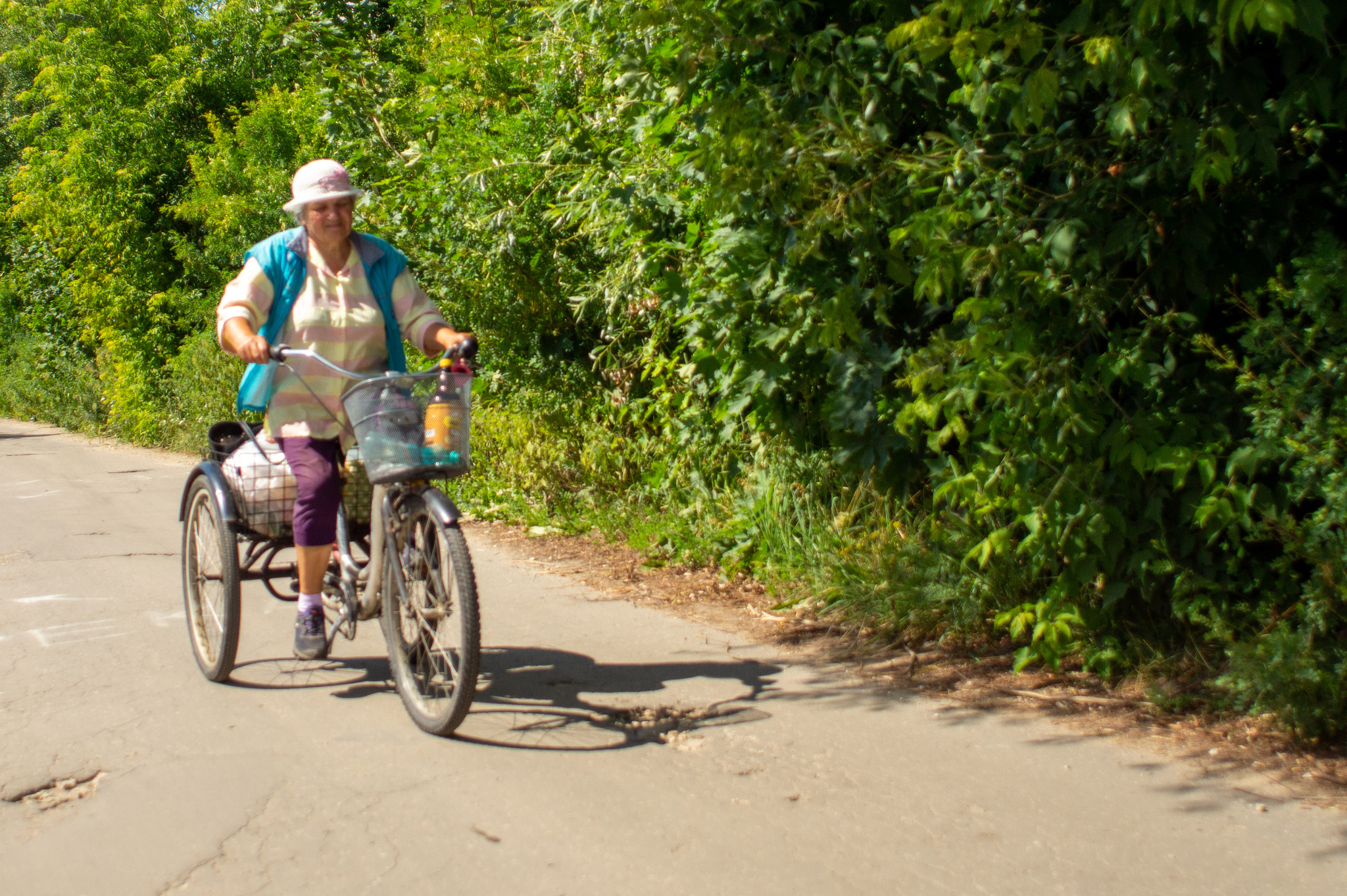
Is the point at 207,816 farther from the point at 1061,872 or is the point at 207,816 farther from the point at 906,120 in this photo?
the point at 906,120

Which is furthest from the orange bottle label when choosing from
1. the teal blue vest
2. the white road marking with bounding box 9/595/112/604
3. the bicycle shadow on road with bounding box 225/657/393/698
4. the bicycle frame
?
the white road marking with bounding box 9/595/112/604

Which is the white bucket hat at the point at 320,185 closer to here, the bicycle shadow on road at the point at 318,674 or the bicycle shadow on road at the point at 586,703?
the bicycle shadow on road at the point at 318,674

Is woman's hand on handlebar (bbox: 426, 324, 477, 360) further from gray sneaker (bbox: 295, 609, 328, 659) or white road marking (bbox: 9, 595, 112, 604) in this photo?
white road marking (bbox: 9, 595, 112, 604)

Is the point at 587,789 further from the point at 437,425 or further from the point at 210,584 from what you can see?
the point at 210,584

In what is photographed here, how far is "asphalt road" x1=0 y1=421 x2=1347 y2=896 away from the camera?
10.9 ft

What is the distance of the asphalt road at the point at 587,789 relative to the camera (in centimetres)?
333

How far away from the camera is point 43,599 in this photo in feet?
22.1

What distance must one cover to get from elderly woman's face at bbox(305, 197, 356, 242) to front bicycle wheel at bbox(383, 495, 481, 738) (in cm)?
110

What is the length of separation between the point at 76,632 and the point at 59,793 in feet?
7.39

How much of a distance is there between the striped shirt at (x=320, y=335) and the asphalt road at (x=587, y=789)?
1.10 m

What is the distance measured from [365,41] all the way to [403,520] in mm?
8618

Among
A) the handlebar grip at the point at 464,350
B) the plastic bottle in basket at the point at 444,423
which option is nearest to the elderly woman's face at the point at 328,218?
the handlebar grip at the point at 464,350

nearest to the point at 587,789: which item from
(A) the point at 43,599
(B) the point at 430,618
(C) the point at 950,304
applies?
(B) the point at 430,618

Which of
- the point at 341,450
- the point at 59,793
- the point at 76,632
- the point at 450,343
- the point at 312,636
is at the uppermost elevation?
the point at 450,343
